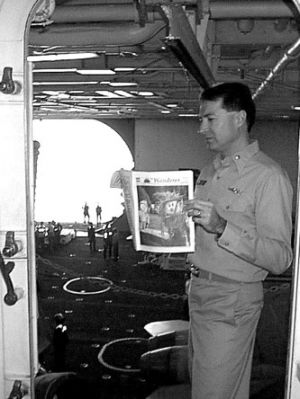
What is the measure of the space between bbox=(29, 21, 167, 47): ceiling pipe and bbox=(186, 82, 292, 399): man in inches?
32.7

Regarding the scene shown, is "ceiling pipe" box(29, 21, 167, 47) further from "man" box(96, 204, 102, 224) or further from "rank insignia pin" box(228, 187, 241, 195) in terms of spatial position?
"man" box(96, 204, 102, 224)

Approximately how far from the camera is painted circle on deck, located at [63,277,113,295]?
9.55 meters

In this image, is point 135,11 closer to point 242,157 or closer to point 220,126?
point 220,126

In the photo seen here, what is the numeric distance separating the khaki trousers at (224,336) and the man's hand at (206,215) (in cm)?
45

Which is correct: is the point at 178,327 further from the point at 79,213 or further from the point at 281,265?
the point at 79,213

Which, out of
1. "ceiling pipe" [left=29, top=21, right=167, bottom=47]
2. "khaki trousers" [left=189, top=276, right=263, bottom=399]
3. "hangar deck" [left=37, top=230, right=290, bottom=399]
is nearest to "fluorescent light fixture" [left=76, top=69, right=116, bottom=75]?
"ceiling pipe" [left=29, top=21, right=167, bottom=47]

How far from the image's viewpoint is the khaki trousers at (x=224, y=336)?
96.3 inches

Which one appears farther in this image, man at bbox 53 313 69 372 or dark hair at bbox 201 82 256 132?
man at bbox 53 313 69 372

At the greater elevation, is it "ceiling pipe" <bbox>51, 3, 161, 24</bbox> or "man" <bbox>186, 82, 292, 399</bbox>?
"ceiling pipe" <bbox>51, 3, 161, 24</bbox>

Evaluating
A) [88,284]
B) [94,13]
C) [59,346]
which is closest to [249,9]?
[94,13]

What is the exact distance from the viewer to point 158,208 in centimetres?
199

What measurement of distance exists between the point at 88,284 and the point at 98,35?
744 cm

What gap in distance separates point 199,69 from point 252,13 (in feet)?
1.47

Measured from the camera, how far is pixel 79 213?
673 inches
